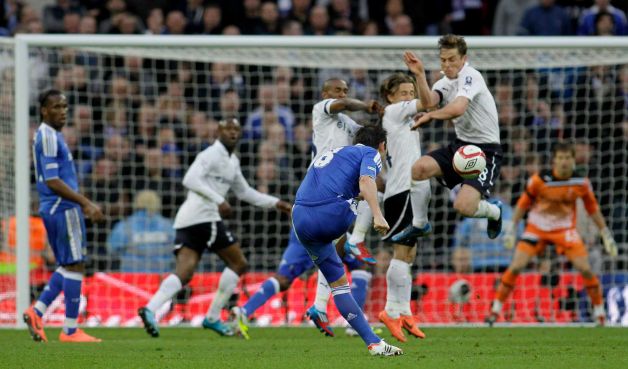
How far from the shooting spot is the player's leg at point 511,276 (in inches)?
532

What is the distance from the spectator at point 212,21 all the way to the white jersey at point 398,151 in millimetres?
7306

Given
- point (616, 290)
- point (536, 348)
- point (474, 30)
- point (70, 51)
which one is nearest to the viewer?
point (536, 348)

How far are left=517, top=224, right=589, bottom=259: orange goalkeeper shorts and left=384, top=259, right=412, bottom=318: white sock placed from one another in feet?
11.8

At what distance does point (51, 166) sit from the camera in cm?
1091

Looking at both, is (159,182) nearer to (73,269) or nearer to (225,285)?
(225,285)

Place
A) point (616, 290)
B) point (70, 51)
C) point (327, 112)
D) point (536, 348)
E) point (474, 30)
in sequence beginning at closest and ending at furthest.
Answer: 1. point (536, 348)
2. point (327, 112)
3. point (616, 290)
4. point (70, 51)
5. point (474, 30)

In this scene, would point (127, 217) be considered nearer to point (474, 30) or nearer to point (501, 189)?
point (501, 189)

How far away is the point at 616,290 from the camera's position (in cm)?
1445

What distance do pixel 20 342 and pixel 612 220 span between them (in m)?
8.08

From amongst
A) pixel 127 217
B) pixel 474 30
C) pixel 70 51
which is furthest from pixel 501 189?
pixel 70 51

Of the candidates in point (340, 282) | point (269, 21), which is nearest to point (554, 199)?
point (269, 21)

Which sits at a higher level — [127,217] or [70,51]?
[70,51]

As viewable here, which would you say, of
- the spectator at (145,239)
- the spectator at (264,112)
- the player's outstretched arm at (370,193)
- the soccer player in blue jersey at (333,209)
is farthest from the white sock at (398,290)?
the spectator at (264,112)

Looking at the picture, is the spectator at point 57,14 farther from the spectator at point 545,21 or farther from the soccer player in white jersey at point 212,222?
the spectator at point 545,21
